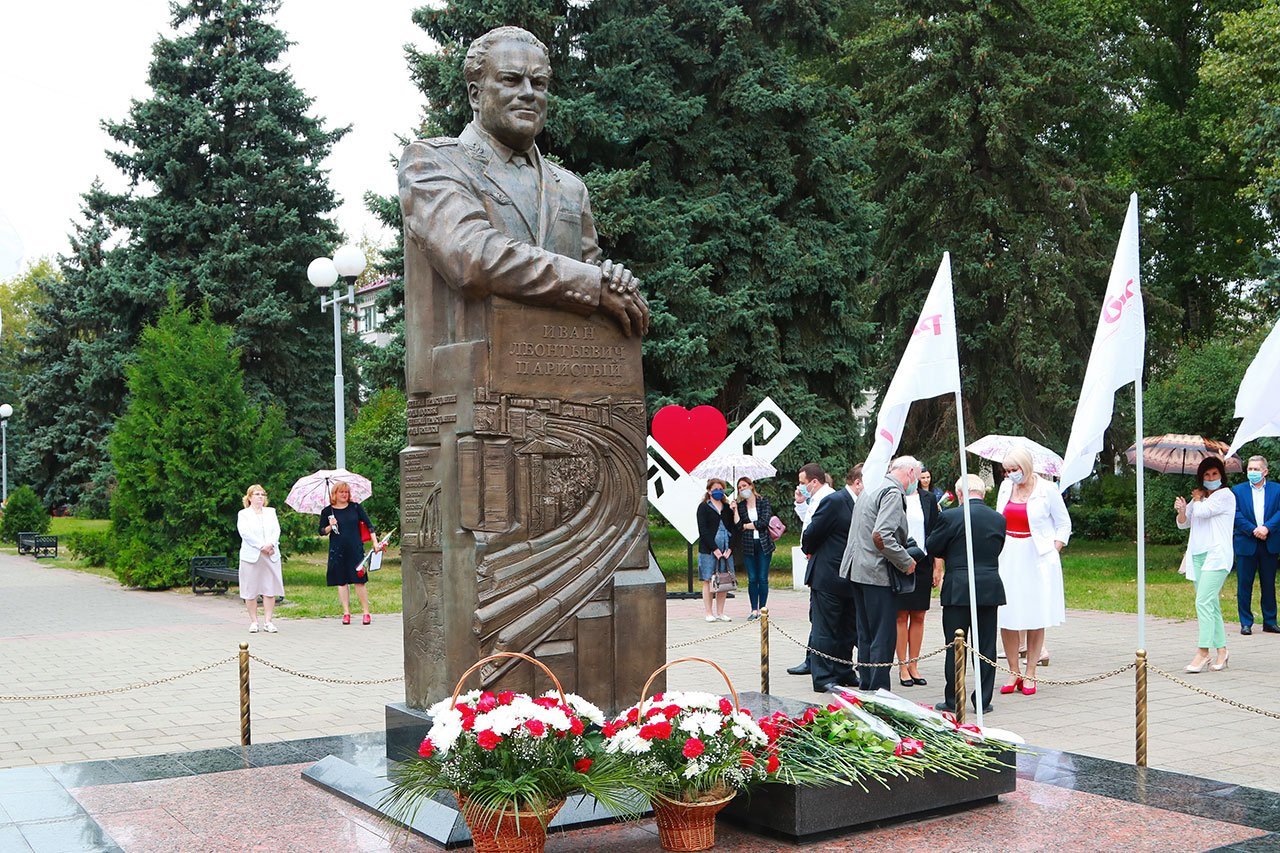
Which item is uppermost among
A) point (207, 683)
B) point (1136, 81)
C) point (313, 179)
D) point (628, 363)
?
point (1136, 81)

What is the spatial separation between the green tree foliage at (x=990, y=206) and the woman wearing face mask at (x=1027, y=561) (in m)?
16.4

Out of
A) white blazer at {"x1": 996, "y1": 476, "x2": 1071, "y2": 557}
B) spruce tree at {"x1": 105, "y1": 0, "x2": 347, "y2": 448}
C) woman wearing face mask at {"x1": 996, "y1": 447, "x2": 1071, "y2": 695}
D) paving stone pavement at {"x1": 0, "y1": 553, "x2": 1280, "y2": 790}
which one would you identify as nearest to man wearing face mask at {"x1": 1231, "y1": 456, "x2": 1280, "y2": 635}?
paving stone pavement at {"x1": 0, "y1": 553, "x2": 1280, "y2": 790}

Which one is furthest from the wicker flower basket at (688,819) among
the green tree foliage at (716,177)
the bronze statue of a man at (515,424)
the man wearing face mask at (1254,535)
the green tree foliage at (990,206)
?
the green tree foliage at (990,206)

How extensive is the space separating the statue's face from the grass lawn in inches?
471

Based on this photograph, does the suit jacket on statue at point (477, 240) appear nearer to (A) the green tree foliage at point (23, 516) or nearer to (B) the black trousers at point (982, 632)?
(B) the black trousers at point (982, 632)

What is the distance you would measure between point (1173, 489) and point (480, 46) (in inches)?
751

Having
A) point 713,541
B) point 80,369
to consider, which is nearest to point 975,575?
point 713,541

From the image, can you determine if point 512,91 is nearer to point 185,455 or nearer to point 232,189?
point 185,455

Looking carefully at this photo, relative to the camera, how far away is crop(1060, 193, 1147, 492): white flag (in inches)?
343

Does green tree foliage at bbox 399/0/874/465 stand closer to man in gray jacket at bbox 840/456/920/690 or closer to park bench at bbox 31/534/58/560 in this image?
man in gray jacket at bbox 840/456/920/690

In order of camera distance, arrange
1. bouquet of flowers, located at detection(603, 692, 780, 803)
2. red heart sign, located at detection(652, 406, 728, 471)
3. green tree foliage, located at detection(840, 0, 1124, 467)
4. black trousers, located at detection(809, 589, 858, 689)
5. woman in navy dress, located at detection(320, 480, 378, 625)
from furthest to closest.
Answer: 1. green tree foliage, located at detection(840, 0, 1124, 467)
2. red heart sign, located at detection(652, 406, 728, 471)
3. woman in navy dress, located at detection(320, 480, 378, 625)
4. black trousers, located at detection(809, 589, 858, 689)
5. bouquet of flowers, located at detection(603, 692, 780, 803)

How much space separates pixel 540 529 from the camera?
254 inches

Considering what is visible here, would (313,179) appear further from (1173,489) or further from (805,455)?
(1173,489)

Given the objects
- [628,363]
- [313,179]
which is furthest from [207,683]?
[313,179]
